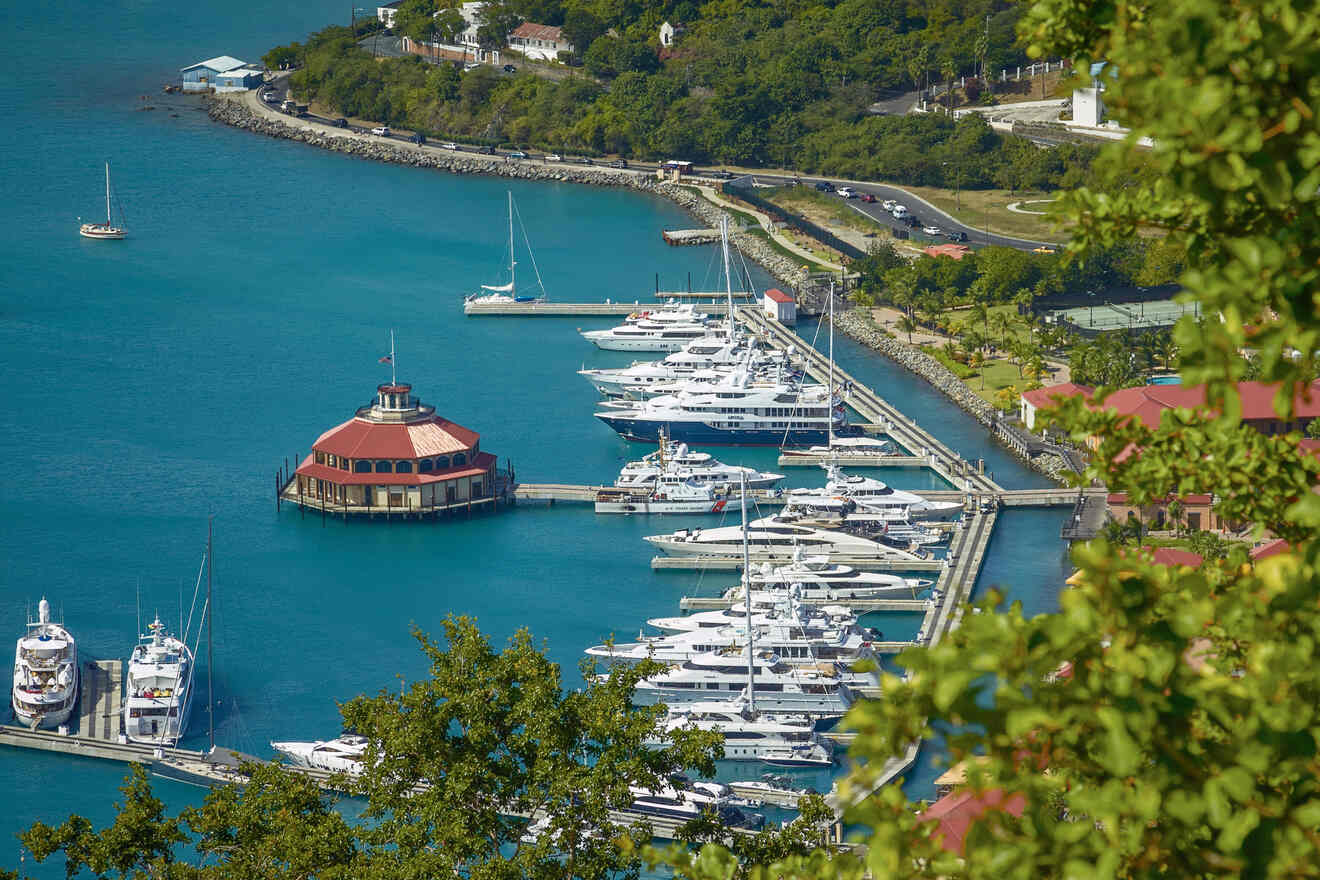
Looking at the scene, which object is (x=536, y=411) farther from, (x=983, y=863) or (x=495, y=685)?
(x=983, y=863)

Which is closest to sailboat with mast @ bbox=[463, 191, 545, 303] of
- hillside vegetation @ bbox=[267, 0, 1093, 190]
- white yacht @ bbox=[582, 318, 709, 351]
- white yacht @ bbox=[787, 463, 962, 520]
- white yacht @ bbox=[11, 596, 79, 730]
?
white yacht @ bbox=[582, 318, 709, 351]

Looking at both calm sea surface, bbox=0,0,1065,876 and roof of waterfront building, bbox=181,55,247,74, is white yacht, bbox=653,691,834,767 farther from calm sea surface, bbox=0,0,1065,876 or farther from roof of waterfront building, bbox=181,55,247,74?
roof of waterfront building, bbox=181,55,247,74

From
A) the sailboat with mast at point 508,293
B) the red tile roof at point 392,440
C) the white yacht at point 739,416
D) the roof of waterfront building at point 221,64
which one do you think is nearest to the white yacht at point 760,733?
the red tile roof at point 392,440

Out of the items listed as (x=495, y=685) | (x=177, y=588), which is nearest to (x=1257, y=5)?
(x=495, y=685)

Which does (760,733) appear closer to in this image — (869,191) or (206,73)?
(869,191)

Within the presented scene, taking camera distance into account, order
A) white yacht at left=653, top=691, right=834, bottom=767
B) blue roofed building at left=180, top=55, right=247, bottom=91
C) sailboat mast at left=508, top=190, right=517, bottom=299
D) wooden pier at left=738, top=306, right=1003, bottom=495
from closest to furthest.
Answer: white yacht at left=653, top=691, right=834, bottom=767
wooden pier at left=738, top=306, right=1003, bottom=495
sailboat mast at left=508, top=190, right=517, bottom=299
blue roofed building at left=180, top=55, right=247, bottom=91

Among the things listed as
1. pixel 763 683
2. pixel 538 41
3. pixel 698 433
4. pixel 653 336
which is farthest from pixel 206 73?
pixel 763 683
